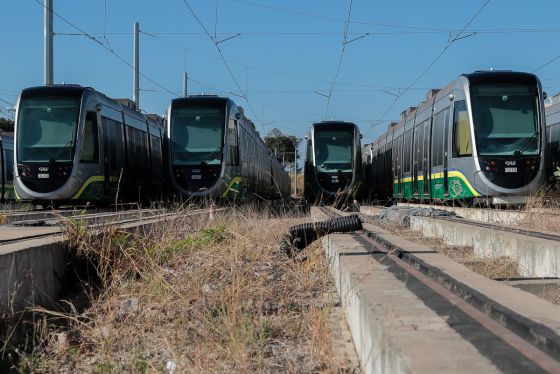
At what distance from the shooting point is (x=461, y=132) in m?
15.7

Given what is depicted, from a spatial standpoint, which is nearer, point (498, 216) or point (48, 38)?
point (498, 216)

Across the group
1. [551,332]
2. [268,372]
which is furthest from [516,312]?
[268,372]

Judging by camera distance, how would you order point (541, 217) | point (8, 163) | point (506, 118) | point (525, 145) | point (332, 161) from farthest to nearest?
point (8, 163) → point (332, 161) → point (506, 118) → point (525, 145) → point (541, 217)

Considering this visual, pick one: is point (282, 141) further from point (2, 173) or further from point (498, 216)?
point (498, 216)

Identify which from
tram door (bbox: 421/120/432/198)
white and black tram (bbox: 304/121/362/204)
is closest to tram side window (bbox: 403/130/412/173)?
white and black tram (bbox: 304/121/362/204)

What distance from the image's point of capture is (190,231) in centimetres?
999

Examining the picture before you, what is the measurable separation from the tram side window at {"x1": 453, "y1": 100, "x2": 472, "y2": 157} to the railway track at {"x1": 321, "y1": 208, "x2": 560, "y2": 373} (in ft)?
35.7

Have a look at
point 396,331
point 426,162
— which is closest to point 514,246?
point 396,331

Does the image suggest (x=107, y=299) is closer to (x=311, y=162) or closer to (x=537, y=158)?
(x=537, y=158)

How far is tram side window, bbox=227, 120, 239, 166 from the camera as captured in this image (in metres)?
18.5

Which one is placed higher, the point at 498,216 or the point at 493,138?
the point at 493,138

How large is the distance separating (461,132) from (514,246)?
9130 mm

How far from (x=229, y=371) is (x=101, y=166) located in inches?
575

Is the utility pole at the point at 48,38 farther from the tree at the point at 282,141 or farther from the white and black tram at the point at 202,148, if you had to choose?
the tree at the point at 282,141
